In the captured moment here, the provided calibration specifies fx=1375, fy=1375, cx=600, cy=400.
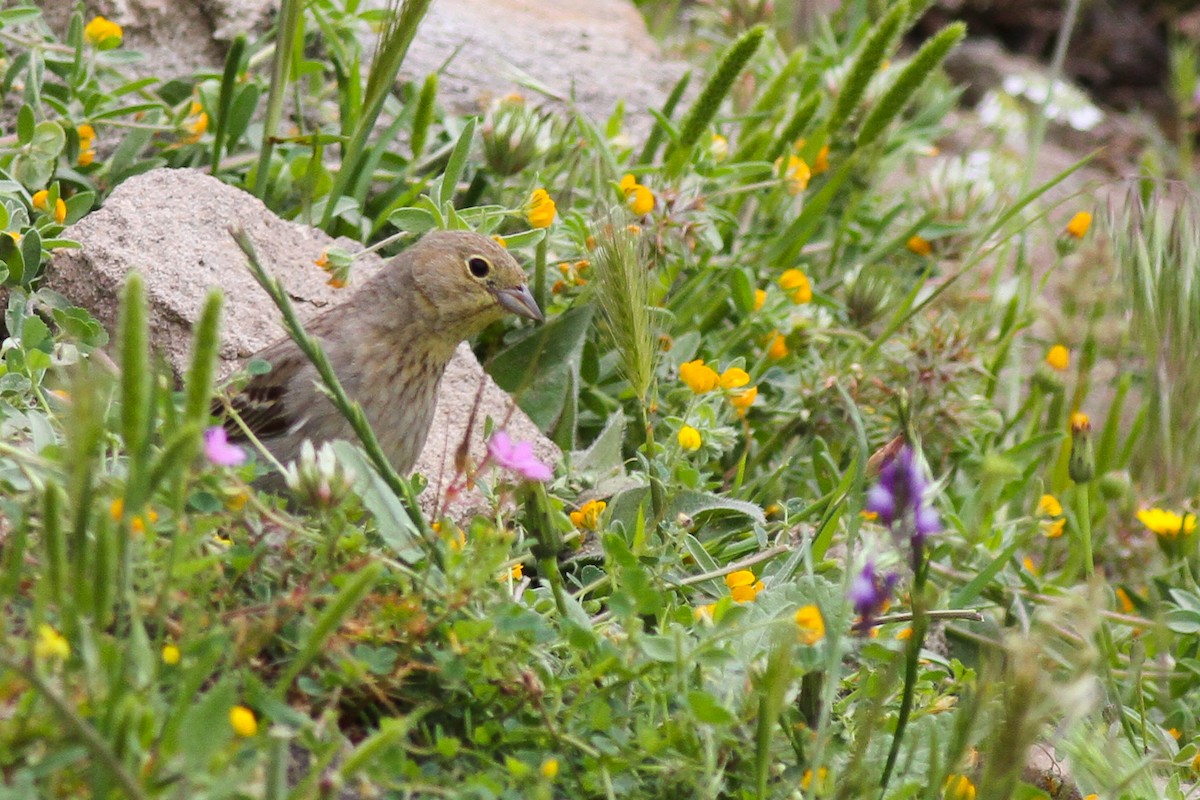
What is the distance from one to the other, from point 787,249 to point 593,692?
8.06 feet

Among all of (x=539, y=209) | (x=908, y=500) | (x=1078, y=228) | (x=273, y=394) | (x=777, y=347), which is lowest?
(x=273, y=394)

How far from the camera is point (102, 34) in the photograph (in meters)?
3.92

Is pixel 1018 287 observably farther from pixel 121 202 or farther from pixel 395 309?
pixel 121 202

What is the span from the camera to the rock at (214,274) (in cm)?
341

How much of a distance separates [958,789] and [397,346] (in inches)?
65.9

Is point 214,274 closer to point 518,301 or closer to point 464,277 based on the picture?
point 464,277

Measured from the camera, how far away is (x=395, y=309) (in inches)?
134

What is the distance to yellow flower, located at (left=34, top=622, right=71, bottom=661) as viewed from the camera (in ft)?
5.81

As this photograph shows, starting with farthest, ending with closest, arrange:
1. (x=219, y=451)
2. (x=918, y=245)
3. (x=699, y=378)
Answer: (x=918, y=245)
(x=699, y=378)
(x=219, y=451)

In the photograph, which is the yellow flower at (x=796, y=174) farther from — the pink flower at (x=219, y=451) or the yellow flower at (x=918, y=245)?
the pink flower at (x=219, y=451)

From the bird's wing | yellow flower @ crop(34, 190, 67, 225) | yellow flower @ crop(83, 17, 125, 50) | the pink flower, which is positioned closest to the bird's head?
the bird's wing

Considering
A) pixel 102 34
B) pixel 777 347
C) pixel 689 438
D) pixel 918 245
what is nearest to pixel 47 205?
pixel 102 34

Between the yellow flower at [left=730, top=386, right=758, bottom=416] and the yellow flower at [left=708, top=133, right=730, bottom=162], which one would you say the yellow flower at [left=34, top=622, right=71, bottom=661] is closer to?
the yellow flower at [left=730, top=386, right=758, bottom=416]

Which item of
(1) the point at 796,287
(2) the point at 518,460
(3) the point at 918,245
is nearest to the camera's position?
(2) the point at 518,460
